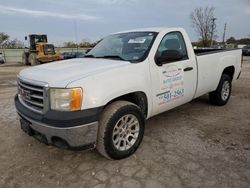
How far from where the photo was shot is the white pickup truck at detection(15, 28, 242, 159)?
2697 millimetres

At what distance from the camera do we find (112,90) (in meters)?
2.95

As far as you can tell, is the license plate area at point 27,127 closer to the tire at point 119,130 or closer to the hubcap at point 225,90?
the tire at point 119,130

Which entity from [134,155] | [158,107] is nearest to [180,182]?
[134,155]

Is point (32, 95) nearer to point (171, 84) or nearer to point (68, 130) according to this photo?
point (68, 130)

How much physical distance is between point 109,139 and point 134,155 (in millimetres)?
604

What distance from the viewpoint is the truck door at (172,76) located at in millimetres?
3623

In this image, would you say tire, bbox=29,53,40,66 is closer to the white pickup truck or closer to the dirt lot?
the dirt lot

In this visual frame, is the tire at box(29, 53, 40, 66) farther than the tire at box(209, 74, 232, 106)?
Yes

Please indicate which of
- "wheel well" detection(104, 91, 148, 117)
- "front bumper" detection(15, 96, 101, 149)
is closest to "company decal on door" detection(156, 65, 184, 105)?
"wheel well" detection(104, 91, 148, 117)

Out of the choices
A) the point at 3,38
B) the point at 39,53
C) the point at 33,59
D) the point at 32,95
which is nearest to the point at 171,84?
the point at 32,95

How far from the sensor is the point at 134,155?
3.38 metres

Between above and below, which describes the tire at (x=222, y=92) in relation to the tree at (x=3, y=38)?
below

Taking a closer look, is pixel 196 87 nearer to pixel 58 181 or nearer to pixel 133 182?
pixel 133 182

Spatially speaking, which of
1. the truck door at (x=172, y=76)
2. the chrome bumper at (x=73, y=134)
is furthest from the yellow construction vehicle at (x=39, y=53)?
the chrome bumper at (x=73, y=134)
